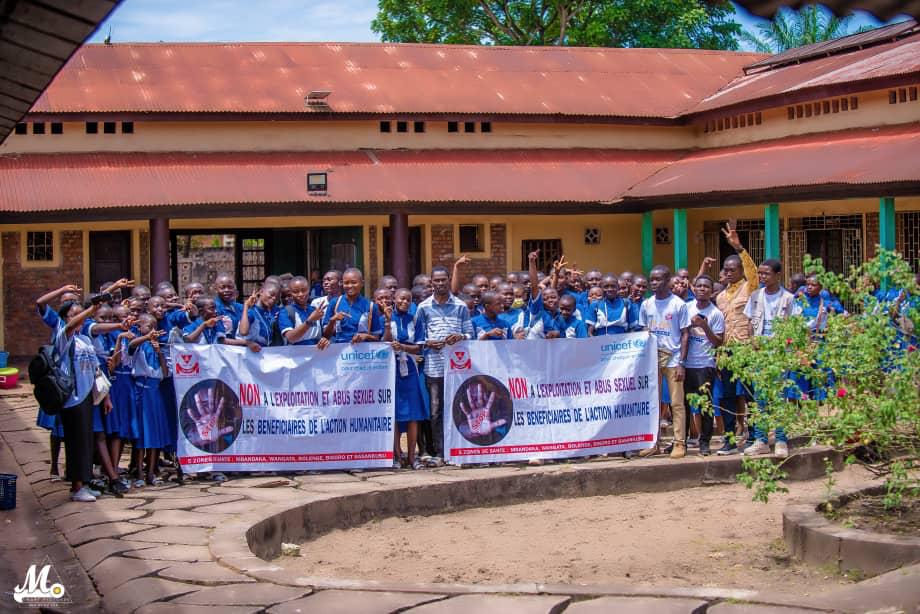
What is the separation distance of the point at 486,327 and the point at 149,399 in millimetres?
2921

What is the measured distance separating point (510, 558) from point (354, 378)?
2.85 meters

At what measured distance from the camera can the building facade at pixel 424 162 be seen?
18.7 metres

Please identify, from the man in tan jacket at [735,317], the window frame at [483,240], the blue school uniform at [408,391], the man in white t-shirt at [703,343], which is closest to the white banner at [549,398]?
the blue school uniform at [408,391]

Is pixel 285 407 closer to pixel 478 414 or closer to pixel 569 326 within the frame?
pixel 478 414

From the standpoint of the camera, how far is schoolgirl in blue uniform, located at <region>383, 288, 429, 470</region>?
32.7 feet

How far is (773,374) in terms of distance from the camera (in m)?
7.20

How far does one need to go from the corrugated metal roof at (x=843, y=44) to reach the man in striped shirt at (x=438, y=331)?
12.0 meters

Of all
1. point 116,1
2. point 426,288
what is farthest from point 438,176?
point 116,1

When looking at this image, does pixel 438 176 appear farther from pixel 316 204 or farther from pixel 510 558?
pixel 510 558

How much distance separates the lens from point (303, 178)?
779 inches

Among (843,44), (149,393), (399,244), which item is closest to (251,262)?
(399,244)

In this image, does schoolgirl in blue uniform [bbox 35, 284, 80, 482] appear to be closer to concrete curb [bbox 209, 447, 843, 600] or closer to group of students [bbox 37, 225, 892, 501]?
group of students [bbox 37, 225, 892, 501]

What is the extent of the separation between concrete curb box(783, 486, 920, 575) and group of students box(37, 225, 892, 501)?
177 cm

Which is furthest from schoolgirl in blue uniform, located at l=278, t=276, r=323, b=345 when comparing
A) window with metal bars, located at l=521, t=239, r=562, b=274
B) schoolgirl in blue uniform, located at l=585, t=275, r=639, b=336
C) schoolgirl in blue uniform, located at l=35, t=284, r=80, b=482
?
window with metal bars, located at l=521, t=239, r=562, b=274
